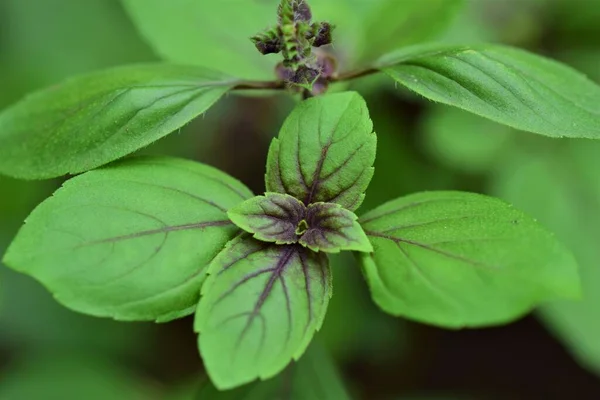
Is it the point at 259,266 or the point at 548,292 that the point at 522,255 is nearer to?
the point at 548,292

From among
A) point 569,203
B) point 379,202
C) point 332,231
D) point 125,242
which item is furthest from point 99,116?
point 569,203

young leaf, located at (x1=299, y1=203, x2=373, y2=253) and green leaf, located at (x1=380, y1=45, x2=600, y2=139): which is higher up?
green leaf, located at (x1=380, y1=45, x2=600, y2=139)

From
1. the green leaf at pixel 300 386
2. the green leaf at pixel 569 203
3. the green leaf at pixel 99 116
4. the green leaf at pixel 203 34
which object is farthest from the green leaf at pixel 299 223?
the green leaf at pixel 569 203

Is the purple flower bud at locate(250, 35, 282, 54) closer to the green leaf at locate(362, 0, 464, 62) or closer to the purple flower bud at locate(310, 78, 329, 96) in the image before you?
the purple flower bud at locate(310, 78, 329, 96)

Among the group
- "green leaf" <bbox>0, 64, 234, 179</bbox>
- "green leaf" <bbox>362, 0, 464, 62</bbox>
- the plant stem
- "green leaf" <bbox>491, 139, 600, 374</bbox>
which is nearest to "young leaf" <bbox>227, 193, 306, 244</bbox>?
"green leaf" <bbox>0, 64, 234, 179</bbox>

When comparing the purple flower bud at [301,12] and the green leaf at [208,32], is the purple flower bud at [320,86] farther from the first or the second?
the green leaf at [208,32]

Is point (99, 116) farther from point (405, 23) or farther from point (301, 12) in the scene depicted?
point (405, 23)

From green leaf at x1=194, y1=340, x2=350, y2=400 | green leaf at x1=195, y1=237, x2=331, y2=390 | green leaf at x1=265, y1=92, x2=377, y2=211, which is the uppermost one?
green leaf at x1=265, y1=92, x2=377, y2=211

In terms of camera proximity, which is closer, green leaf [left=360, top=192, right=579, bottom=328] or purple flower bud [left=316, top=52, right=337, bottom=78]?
green leaf [left=360, top=192, right=579, bottom=328]
